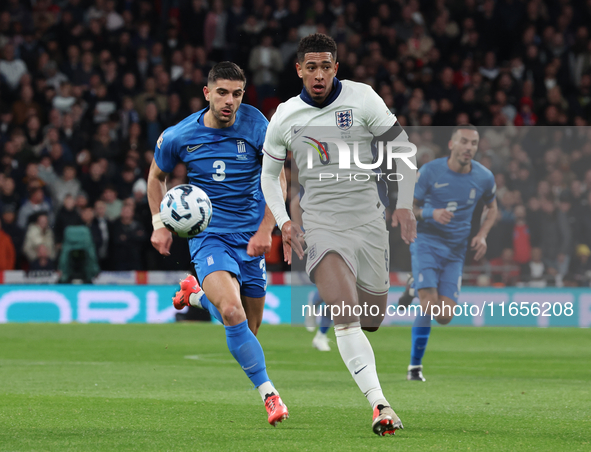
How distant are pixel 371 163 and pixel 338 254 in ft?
2.03

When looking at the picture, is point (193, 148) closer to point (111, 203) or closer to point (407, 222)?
point (407, 222)

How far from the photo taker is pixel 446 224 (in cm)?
995

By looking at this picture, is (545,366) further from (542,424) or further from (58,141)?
(58,141)

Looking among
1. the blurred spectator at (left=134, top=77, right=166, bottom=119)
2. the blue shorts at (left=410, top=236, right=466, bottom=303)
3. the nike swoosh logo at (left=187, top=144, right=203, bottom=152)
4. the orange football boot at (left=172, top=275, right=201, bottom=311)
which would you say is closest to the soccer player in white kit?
the nike swoosh logo at (left=187, top=144, right=203, bottom=152)

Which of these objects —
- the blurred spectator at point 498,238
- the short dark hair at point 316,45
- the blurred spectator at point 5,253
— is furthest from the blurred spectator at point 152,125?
the short dark hair at point 316,45

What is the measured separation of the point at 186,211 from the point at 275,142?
736 mm

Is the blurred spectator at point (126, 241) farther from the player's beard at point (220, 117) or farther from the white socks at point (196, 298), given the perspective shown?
the player's beard at point (220, 117)

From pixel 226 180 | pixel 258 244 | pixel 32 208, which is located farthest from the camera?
pixel 32 208

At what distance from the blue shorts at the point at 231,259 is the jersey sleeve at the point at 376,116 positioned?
A: 1327 mm

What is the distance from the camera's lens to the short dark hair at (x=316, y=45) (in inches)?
239

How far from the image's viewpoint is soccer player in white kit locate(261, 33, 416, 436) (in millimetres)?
6082

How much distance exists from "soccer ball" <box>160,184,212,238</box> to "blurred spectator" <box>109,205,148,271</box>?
9.91 meters

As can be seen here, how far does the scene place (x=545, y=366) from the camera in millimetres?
10711

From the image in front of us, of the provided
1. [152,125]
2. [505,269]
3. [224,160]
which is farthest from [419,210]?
[152,125]
